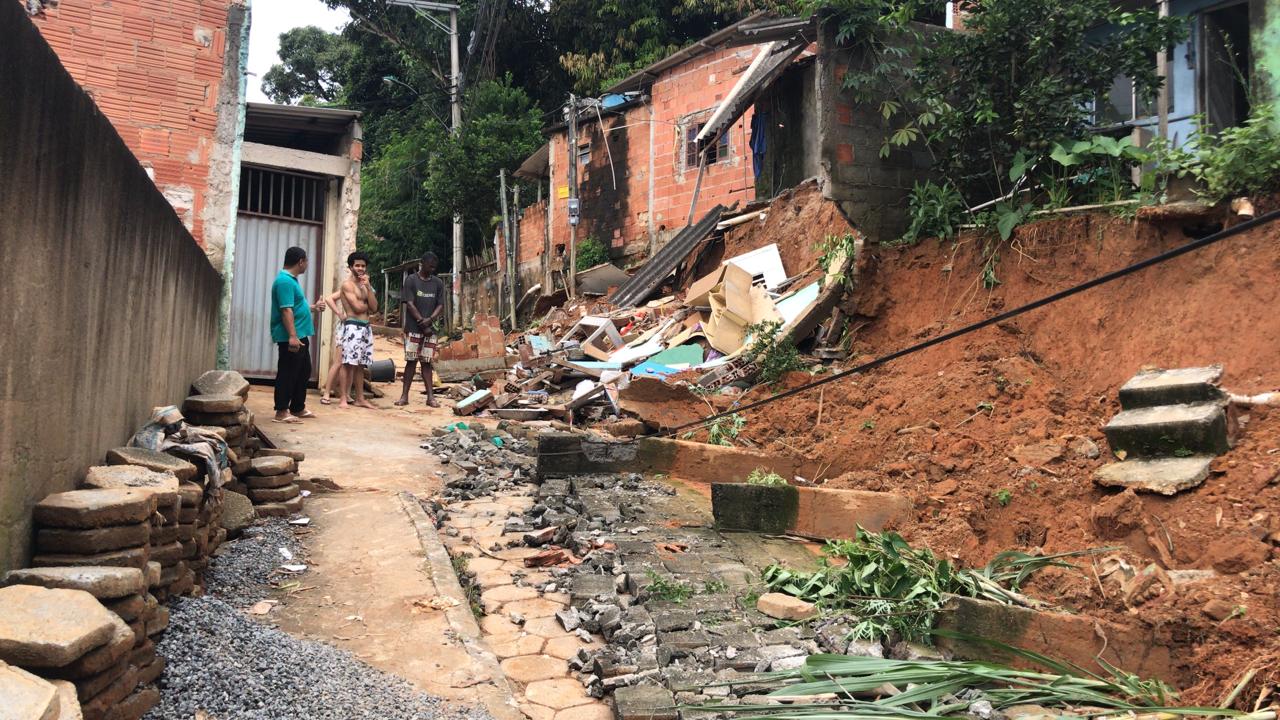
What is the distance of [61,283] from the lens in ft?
9.50

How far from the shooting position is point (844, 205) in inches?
341

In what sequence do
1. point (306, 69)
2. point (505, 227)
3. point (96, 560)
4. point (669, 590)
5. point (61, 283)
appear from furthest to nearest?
point (306, 69) → point (505, 227) → point (669, 590) → point (61, 283) → point (96, 560)

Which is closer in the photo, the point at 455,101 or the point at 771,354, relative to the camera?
the point at 771,354

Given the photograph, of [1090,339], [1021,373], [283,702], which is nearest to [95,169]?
[283,702]

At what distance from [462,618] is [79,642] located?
5.91 feet

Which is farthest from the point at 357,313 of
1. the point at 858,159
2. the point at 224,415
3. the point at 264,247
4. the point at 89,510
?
the point at 89,510

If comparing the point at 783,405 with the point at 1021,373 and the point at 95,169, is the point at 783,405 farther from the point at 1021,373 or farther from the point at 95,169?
the point at 95,169

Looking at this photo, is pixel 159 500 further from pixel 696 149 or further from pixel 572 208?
pixel 696 149

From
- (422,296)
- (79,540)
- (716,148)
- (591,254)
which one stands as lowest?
(79,540)

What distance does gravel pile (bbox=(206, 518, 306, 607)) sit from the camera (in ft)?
12.5

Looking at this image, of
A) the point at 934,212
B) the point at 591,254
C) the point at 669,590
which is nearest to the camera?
the point at 669,590

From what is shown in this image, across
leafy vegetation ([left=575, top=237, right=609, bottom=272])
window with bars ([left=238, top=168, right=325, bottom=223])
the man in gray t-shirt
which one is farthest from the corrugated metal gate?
leafy vegetation ([left=575, top=237, right=609, bottom=272])

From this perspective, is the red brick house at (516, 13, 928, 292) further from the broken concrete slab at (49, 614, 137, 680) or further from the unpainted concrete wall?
the broken concrete slab at (49, 614, 137, 680)

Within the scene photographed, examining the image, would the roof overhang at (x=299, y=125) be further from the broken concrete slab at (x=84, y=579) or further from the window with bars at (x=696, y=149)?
the broken concrete slab at (x=84, y=579)
